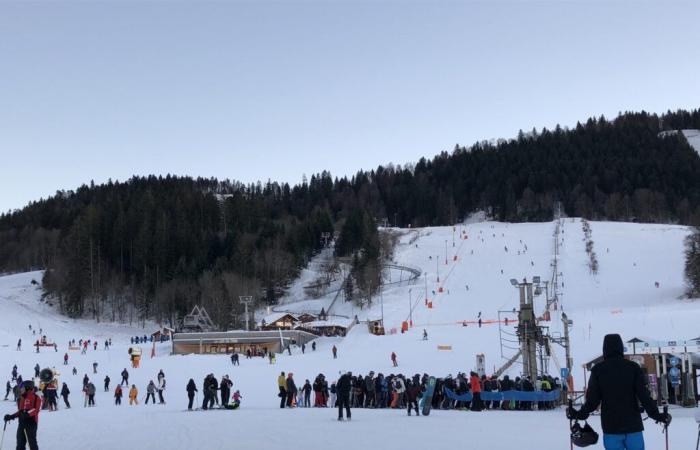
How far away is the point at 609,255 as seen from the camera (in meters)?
80.2

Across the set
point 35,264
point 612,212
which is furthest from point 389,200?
point 35,264

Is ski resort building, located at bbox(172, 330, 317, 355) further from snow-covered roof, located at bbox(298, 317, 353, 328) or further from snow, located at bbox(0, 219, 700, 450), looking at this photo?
snow-covered roof, located at bbox(298, 317, 353, 328)

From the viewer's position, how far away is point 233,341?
5250 cm

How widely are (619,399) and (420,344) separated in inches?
1334

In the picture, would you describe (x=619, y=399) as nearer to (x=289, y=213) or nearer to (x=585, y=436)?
(x=585, y=436)

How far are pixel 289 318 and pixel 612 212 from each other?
86.9 meters

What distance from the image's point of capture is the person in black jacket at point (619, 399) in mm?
5594

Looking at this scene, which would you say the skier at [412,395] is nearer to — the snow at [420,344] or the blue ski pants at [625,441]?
the snow at [420,344]

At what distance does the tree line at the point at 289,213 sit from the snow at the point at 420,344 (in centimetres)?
530

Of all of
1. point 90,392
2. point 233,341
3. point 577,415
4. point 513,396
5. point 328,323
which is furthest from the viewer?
point 328,323

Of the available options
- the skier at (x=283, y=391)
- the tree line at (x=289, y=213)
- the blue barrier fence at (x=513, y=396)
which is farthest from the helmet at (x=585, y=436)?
the tree line at (x=289, y=213)

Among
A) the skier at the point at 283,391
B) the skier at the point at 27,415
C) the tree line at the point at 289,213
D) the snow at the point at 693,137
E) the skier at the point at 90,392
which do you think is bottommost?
the skier at the point at 90,392

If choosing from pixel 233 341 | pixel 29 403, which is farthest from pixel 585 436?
pixel 233 341

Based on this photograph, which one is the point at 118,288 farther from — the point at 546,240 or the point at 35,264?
the point at 546,240
